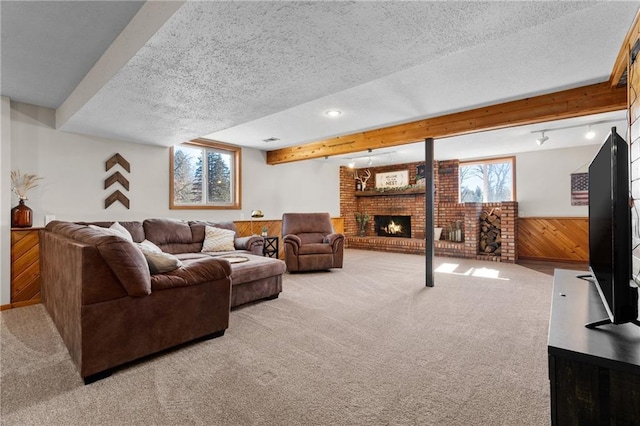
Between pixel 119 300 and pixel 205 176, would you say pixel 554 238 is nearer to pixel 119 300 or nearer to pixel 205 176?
pixel 205 176

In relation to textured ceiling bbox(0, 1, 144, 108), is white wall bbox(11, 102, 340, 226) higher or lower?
lower

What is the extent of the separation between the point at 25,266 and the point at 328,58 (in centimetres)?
405

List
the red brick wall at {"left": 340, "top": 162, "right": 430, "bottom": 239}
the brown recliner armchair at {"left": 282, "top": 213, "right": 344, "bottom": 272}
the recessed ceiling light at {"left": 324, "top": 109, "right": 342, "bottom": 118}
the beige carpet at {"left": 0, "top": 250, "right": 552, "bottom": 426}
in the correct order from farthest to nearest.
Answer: the red brick wall at {"left": 340, "top": 162, "right": 430, "bottom": 239} → the brown recliner armchair at {"left": 282, "top": 213, "right": 344, "bottom": 272} → the recessed ceiling light at {"left": 324, "top": 109, "right": 342, "bottom": 118} → the beige carpet at {"left": 0, "top": 250, "right": 552, "bottom": 426}

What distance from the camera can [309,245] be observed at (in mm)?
5070

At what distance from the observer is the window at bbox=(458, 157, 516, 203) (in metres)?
6.58

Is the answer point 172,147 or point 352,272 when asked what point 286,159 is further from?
point 352,272

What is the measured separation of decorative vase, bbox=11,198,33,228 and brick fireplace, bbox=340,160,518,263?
629cm

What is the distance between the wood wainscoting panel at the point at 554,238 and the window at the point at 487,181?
717 millimetres

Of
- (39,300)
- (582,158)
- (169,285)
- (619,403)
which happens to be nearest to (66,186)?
(39,300)

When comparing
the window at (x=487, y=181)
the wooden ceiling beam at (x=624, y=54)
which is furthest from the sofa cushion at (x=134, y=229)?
the window at (x=487, y=181)

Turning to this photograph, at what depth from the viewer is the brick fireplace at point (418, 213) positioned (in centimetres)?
614

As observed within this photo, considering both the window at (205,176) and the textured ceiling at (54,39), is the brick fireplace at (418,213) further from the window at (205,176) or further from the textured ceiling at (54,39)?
the textured ceiling at (54,39)

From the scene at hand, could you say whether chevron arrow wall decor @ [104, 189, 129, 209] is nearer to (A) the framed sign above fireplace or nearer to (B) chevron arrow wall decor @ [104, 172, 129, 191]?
(B) chevron arrow wall decor @ [104, 172, 129, 191]

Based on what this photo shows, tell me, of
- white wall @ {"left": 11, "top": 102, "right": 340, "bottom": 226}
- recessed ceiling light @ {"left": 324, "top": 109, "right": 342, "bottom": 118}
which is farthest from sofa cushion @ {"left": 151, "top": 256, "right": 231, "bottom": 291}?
white wall @ {"left": 11, "top": 102, "right": 340, "bottom": 226}
